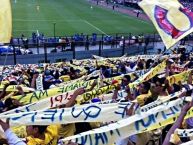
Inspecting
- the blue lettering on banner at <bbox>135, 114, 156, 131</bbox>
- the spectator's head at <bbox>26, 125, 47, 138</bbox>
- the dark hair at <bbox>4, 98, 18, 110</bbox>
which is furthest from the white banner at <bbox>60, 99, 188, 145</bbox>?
the dark hair at <bbox>4, 98, 18, 110</bbox>

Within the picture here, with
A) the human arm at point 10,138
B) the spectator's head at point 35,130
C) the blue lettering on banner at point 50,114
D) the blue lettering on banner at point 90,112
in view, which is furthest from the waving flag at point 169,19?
the human arm at point 10,138

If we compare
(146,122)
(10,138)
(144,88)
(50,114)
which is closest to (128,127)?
(146,122)

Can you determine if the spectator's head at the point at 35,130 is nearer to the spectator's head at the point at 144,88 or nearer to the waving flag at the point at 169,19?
the spectator's head at the point at 144,88

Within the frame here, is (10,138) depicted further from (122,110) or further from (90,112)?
(122,110)

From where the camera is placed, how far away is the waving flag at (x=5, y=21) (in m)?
7.33

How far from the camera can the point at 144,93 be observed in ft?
25.6

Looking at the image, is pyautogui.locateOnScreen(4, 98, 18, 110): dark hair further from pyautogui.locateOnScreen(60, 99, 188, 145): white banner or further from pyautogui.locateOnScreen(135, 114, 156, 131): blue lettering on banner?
pyautogui.locateOnScreen(135, 114, 156, 131): blue lettering on banner

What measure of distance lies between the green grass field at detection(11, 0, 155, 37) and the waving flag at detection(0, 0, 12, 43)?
88.4 feet

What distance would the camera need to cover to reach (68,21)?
4306 cm

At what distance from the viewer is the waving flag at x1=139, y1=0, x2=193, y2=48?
9453 millimetres

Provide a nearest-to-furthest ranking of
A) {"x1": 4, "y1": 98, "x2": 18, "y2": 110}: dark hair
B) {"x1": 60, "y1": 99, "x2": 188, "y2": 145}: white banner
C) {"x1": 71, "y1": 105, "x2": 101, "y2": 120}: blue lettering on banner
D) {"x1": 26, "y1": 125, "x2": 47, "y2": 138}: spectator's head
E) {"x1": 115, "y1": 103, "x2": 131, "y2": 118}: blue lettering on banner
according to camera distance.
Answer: {"x1": 60, "y1": 99, "x2": 188, "y2": 145}: white banner < {"x1": 26, "y1": 125, "x2": 47, "y2": 138}: spectator's head < {"x1": 71, "y1": 105, "x2": 101, "y2": 120}: blue lettering on banner < {"x1": 115, "y1": 103, "x2": 131, "y2": 118}: blue lettering on banner < {"x1": 4, "y1": 98, "x2": 18, "y2": 110}: dark hair

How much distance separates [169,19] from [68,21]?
33.7 metres

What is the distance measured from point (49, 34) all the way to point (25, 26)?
4.69m

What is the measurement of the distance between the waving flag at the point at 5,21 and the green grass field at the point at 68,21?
26930mm
